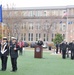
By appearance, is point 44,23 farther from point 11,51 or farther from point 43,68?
point 11,51

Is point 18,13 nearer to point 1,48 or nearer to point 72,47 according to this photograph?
point 72,47

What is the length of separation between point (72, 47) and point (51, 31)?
64.9 meters

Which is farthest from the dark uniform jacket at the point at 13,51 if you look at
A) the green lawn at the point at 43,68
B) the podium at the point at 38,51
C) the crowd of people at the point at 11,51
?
the podium at the point at 38,51

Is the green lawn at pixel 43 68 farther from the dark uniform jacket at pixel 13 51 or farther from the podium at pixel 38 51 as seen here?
the podium at pixel 38 51

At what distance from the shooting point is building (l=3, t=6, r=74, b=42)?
3546 inches

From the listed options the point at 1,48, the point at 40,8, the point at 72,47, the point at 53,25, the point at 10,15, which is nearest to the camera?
the point at 1,48

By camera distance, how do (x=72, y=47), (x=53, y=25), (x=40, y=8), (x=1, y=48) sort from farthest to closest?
(x=40, y=8) < (x=53, y=25) < (x=72, y=47) < (x=1, y=48)

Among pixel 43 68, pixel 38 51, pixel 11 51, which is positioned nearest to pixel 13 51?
pixel 11 51

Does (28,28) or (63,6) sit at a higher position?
(63,6)

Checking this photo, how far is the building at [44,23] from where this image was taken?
90062mm

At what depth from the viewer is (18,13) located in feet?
278

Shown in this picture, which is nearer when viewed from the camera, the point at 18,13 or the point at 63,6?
the point at 18,13

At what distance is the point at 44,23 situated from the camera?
9169cm

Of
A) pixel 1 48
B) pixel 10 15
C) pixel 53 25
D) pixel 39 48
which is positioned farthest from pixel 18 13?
pixel 1 48
